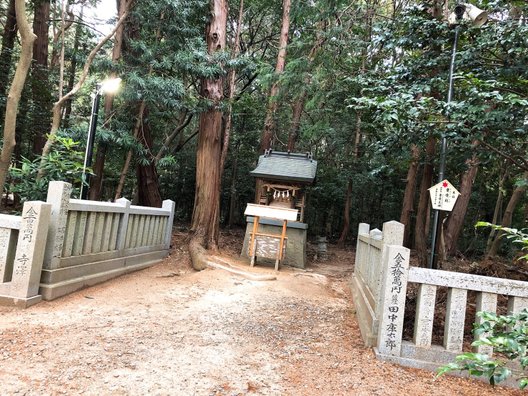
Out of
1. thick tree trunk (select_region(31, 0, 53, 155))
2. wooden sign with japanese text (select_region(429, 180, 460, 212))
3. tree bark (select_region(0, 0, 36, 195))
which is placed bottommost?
wooden sign with japanese text (select_region(429, 180, 460, 212))

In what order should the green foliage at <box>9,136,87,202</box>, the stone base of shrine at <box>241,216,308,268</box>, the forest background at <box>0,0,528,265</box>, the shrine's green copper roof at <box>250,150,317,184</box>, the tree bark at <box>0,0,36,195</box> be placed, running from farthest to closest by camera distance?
the stone base of shrine at <box>241,216,308,268</box> → the shrine's green copper roof at <box>250,150,317,184</box> → the green foliage at <box>9,136,87,202</box> → the forest background at <box>0,0,528,265</box> → the tree bark at <box>0,0,36,195</box>

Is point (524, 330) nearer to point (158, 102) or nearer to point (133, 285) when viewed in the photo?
point (133, 285)

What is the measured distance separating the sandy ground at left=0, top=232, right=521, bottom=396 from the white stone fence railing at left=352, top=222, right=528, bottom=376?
172 millimetres

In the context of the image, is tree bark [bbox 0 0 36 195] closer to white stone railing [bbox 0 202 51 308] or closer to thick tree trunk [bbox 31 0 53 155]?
white stone railing [bbox 0 202 51 308]

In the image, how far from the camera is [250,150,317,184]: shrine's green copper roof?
931 centimetres

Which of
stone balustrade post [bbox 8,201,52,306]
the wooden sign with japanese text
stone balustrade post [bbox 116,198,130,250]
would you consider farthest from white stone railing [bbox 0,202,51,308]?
the wooden sign with japanese text

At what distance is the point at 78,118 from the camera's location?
42.9 feet

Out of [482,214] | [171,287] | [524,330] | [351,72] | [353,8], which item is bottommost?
[171,287]

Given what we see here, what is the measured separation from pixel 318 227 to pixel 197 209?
11849mm

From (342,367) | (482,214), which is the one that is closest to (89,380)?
(342,367)

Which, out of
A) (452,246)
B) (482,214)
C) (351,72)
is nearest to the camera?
(351,72)

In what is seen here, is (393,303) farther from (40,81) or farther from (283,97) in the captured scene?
(40,81)

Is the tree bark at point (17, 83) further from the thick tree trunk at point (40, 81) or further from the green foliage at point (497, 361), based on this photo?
the thick tree trunk at point (40, 81)

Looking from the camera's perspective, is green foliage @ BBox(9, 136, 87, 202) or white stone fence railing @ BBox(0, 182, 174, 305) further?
green foliage @ BBox(9, 136, 87, 202)
